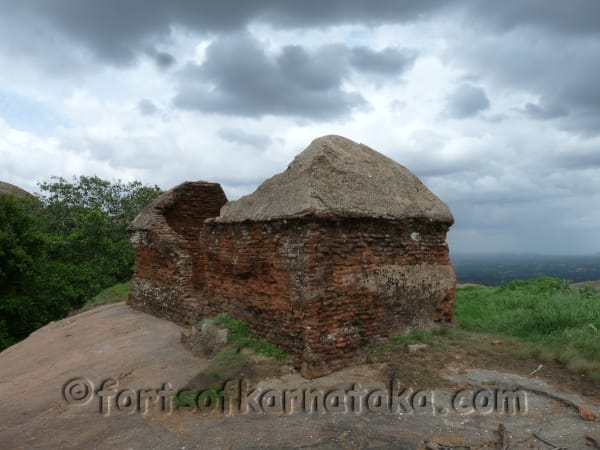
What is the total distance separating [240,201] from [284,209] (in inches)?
70.2

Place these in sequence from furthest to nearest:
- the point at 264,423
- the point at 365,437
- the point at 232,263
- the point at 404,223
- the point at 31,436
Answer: the point at 232,263 < the point at 404,223 < the point at 31,436 < the point at 264,423 < the point at 365,437

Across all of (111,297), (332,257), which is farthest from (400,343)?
(111,297)

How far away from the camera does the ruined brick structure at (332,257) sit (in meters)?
6.36

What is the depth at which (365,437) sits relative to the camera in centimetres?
445

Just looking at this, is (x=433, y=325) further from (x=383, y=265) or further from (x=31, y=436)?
(x=31, y=436)

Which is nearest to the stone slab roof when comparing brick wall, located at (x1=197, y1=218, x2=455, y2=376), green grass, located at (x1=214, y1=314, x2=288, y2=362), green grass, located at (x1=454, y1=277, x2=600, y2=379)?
brick wall, located at (x1=197, y1=218, x2=455, y2=376)

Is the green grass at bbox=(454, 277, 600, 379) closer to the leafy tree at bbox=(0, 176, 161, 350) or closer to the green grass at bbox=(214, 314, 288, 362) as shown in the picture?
the green grass at bbox=(214, 314, 288, 362)

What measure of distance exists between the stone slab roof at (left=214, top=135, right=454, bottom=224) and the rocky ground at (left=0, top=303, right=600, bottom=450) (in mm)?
2300

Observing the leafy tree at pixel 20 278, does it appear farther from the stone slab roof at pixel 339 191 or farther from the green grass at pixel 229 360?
the green grass at pixel 229 360

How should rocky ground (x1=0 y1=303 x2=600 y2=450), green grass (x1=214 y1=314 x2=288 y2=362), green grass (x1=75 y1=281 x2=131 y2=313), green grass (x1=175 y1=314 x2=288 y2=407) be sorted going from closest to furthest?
rocky ground (x1=0 y1=303 x2=600 y2=450) → green grass (x1=175 y1=314 x2=288 y2=407) → green grass (x1=214 y1=314 x2=288 y2=362) → green grass (x1=75 y1=281 x2=131 y2=313)

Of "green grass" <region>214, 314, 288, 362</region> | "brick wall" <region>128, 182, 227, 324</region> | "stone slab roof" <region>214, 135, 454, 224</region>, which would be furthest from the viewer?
"brick wall" <region>128, 182, 227, 324</region>

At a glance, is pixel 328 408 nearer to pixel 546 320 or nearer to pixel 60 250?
pixel 546 320

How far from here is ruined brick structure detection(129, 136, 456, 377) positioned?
20.9 feet

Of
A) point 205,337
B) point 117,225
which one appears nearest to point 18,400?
point 205,337
